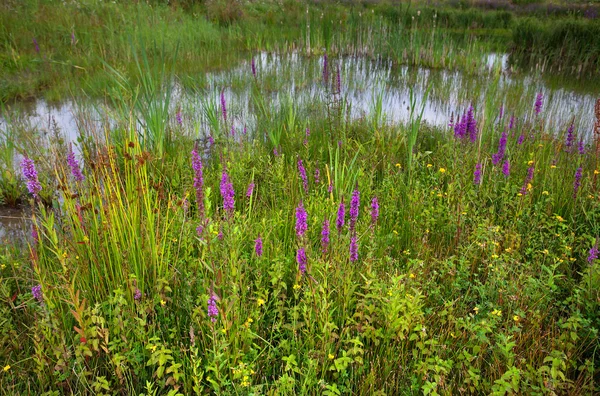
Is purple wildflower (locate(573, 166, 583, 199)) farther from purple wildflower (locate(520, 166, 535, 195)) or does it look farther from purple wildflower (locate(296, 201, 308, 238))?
purple wildflower (locate(296, 201, 308, 238))

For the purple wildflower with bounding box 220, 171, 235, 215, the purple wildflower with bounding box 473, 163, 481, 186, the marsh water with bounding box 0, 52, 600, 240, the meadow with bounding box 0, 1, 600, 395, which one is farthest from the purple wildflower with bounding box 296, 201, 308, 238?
the marsh water with bounding box 0, 52, 600, 240

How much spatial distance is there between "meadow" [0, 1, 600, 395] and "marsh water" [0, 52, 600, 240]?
0.09m

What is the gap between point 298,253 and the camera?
1.90 m

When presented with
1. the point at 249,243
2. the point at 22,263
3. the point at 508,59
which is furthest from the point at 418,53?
the point at 22,263

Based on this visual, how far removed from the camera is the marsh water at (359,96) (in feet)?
16.3

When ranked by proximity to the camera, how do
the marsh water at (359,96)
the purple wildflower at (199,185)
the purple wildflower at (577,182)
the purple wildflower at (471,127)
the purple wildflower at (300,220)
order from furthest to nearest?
the marsh water at (359,96), the purple wildflower at (471,127), the purple wildflower at (577,182), the purple wildflower at (199,185), the purple wildflower at (300,220)

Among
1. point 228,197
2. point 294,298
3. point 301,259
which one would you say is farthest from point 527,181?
point 228,197

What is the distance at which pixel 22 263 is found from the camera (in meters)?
2.46

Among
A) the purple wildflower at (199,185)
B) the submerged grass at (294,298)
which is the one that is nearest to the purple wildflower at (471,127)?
the submerged grass at (294,298)

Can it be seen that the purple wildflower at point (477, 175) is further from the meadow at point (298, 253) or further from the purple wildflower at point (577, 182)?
the purple wildflower at point (577, 182)

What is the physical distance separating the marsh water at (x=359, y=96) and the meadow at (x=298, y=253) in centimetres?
9

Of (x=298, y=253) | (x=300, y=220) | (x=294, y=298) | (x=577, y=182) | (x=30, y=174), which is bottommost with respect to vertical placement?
(x=294, y=298)

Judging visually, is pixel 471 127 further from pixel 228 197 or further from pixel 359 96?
pixel 359 96

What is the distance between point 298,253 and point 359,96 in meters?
4.95
